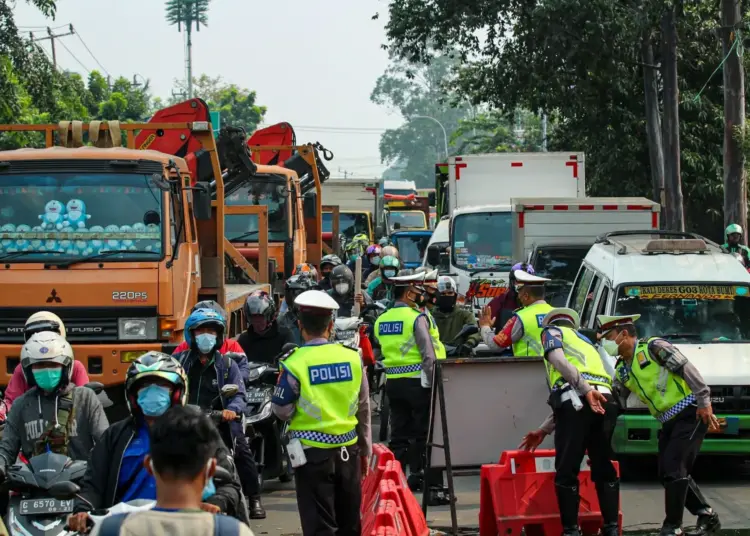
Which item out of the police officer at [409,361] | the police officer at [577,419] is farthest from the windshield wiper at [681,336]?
the police officer at [577,419]

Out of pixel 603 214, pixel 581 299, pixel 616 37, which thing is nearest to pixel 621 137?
pixel 616 37

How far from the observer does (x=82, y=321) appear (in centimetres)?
1191

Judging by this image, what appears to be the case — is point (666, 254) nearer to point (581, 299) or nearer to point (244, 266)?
point (581, 299)

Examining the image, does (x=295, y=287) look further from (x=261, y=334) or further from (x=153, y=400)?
(x=153, y=400)

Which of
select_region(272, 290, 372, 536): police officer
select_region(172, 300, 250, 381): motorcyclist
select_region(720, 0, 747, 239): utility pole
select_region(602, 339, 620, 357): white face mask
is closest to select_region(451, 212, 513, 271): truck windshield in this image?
select_region(720, 0, 747, 239): utility pole

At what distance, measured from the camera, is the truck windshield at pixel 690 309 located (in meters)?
11.4

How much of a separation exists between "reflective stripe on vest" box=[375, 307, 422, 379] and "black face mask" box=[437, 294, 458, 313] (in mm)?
1645

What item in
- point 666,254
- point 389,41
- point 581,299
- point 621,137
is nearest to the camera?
point 666,254

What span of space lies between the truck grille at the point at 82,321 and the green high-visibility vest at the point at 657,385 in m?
4.83

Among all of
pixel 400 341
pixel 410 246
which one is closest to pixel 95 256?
pixel 400 341

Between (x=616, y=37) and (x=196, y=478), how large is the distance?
76.4 ft

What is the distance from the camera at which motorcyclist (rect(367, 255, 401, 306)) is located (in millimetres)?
15906

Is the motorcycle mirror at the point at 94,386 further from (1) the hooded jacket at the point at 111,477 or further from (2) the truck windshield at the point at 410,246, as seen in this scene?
(2) the truck windshield at the point at 410,246

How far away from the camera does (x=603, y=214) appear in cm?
1692
